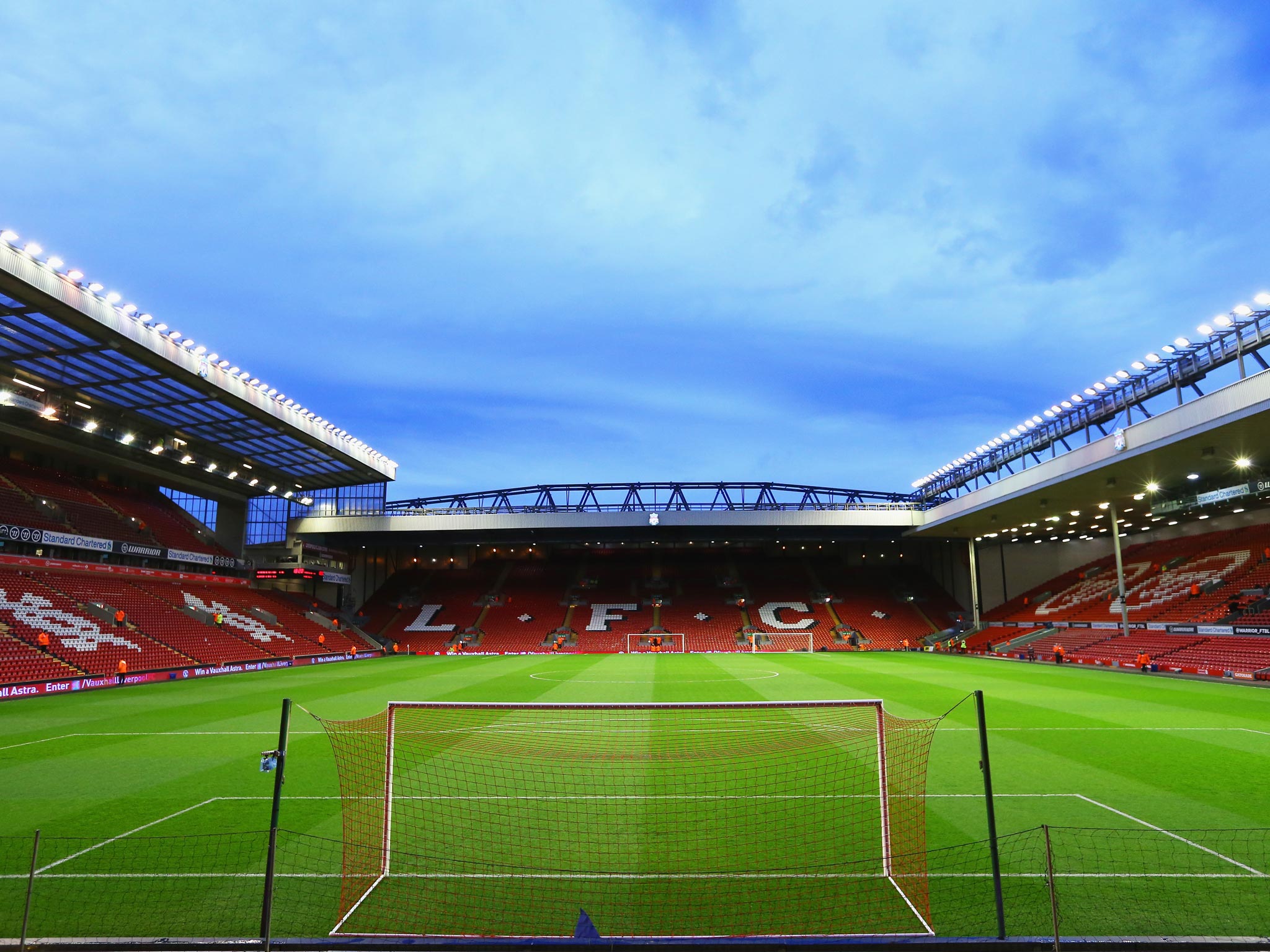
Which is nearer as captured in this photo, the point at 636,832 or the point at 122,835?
the point at 636,832

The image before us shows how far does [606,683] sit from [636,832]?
18.2m

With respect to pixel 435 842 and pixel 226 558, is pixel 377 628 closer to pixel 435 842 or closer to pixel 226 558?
pixel 226 558

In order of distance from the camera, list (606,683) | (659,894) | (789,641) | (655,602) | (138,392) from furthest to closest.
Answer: (655,602)
(789,641)
(138,392)
(606,683)
(659,894)

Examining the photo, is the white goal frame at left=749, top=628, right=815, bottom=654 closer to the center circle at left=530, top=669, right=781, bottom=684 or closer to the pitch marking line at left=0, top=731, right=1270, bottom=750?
the center circle at left=530, top=669, right=781, bottom=684

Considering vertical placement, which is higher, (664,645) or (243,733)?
(243,733)

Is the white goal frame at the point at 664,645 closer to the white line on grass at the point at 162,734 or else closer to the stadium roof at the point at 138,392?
the stadium roof at the point at 138,392

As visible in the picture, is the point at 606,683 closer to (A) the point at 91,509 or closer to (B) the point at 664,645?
(B) the point at 664,645

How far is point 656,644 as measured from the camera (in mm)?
49875

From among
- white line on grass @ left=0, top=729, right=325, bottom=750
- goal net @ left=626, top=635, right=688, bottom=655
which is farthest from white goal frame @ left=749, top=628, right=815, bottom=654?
white line on grass @ left=0, top=729, right=325, bottom=750

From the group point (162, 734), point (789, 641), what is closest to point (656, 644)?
point (789, 641)

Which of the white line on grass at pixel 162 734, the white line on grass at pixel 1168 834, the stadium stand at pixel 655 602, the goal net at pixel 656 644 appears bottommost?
the goal net at pixel 656 644

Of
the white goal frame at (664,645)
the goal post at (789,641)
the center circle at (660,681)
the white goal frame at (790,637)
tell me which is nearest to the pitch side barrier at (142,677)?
the center circle at (660,681)

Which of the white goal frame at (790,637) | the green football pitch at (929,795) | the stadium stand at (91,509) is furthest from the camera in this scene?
the white goal frame at (790,637)

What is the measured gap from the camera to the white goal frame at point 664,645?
4847cm
